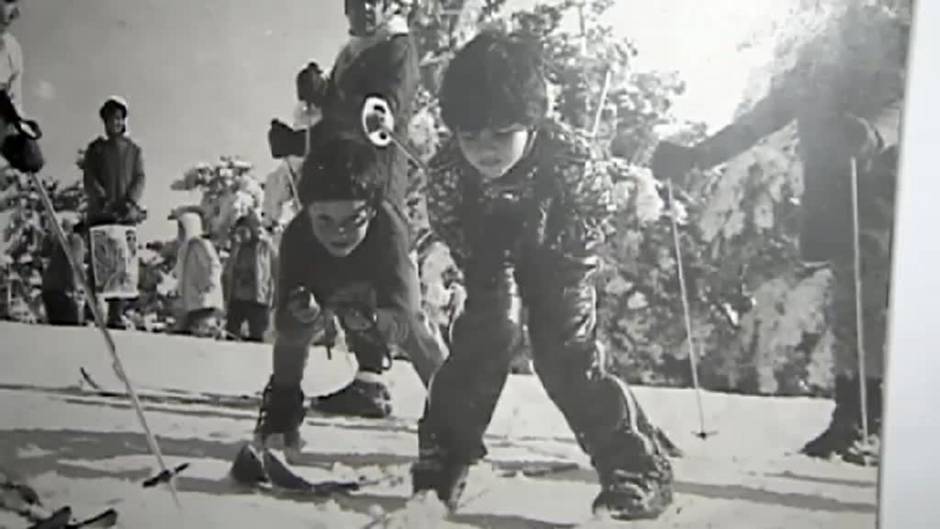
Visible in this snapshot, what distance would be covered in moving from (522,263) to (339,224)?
26 cm

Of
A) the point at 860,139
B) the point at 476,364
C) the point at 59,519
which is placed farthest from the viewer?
the point at 59,519

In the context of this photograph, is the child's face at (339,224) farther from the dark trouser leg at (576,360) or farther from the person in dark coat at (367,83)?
the dark trouser leg at (576,360)

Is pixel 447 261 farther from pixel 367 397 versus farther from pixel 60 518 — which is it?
pixel 60 518

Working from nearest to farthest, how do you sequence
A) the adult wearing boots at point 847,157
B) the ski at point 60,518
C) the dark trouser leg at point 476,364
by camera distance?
1. the adult wearing boots at point 847,157
2. the dark trouser leg at point 476,364
3. the ski at point 60,518

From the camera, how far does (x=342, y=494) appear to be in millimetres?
1561

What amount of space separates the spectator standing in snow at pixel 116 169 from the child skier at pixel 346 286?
22 cm

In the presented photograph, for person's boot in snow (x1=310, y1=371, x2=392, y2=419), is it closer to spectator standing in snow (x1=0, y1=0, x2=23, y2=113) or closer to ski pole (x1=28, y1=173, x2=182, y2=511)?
ski pole (x1=28, y1=173, x2=182, y2=511)

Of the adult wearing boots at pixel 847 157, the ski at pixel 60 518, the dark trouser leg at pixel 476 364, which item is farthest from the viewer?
the ski at pixel 60 518

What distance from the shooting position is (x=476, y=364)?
4.98ft

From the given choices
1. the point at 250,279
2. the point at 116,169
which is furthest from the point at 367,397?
the point at 116,169

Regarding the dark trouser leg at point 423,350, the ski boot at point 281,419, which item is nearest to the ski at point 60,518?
the ski boot at point 281,419

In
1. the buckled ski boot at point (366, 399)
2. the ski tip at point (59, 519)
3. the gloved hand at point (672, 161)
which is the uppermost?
the gloved hand at point (672, 161)

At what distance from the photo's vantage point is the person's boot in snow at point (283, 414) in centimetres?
156

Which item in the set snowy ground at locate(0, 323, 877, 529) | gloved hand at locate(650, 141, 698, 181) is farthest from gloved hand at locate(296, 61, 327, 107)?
gloved hand at locate(650, 141, 698, 181)
